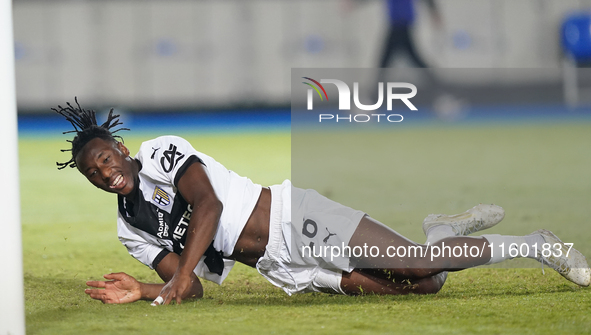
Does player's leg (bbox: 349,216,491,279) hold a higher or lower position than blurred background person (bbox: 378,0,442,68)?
lower

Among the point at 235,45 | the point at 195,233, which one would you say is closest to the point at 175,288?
the point at 195,233

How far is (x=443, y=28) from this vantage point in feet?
57.0

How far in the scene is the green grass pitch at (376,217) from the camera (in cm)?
279

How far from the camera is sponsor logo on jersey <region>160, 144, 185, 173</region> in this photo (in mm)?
3162

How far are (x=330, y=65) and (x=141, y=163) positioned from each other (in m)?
14.7

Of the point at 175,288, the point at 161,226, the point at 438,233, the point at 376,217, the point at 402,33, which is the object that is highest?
the point at 402,33

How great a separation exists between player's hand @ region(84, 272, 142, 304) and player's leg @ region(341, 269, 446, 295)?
3.39ft

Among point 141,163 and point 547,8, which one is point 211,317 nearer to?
point 141,163

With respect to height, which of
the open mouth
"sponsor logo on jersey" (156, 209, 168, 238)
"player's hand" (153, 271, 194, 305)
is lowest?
"player's hand" (153, 271, 194, 305)

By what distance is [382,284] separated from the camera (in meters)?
3.40

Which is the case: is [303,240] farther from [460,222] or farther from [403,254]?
[460,222]

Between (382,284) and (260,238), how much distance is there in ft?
2.21

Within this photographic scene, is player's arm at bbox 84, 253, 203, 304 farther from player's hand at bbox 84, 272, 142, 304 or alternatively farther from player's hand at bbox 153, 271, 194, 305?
player's hand at bbox 153, 271, 194, 305

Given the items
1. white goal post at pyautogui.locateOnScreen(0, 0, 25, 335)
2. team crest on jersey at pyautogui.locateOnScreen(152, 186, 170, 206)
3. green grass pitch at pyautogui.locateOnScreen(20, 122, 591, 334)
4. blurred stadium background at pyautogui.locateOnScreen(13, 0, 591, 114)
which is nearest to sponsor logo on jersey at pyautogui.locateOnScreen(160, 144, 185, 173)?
team crest on jersey at pyautogui.locateOnScreen(152, 186, 170, 206)
